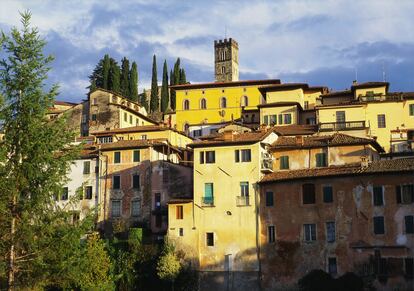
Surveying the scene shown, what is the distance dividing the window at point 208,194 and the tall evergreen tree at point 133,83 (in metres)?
52.6

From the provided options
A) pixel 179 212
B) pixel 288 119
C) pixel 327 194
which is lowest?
pixel 179 212

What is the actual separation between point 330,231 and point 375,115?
2137 cm

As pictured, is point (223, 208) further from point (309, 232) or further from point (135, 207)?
point (135, 207)

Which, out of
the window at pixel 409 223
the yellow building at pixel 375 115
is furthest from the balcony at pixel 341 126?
the window at pixel 409 223

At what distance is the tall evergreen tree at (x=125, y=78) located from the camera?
10481 centimetres

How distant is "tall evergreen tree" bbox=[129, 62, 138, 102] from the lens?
105550 millimetres

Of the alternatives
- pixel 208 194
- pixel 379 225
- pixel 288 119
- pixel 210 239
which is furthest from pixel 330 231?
pixel 288 119

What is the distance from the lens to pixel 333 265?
49062mm

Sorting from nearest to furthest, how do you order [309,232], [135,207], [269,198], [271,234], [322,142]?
[309,232]
[271,234]
[269,198]
[322,142]
[135,207]

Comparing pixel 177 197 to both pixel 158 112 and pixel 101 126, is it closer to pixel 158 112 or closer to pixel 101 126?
pixel 101 126

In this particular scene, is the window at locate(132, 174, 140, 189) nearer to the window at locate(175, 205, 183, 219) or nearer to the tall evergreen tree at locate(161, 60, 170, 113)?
the window at locate(175, 205, 183, 219)

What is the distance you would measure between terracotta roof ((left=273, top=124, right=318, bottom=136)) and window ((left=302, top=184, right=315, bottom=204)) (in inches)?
527

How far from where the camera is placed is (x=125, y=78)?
107 m

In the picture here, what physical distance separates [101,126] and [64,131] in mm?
62129
